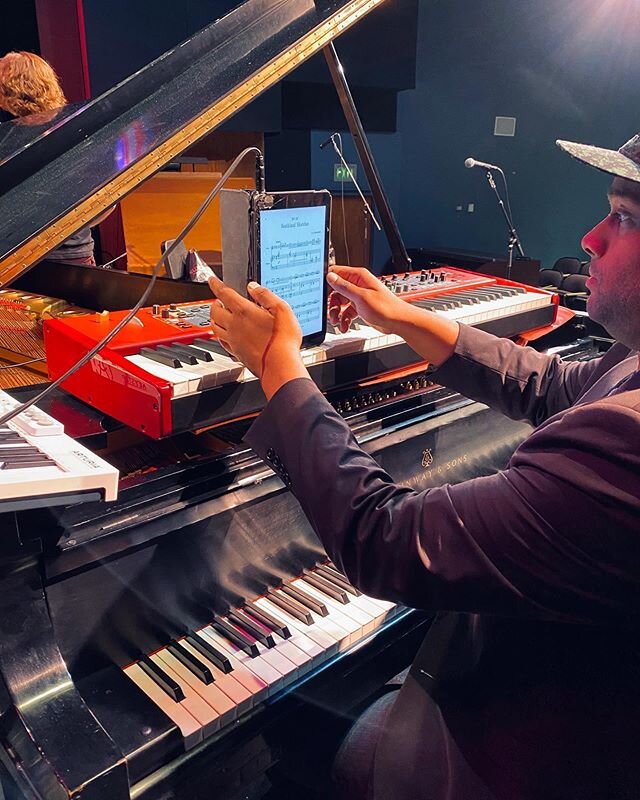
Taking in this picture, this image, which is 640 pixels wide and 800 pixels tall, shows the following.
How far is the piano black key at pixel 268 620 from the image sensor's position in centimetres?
124

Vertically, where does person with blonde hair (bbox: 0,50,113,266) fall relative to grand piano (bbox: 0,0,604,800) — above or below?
above

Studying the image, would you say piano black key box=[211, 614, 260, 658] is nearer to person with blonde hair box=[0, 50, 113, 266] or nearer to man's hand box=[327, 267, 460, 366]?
man's hand box=[327, 267, 460, 366]

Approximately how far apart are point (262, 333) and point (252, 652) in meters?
0.57

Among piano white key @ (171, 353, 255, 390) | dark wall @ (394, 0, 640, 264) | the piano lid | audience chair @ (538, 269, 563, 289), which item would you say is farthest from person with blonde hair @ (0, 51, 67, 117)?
dark wall @ (394, 0, 640, 264)

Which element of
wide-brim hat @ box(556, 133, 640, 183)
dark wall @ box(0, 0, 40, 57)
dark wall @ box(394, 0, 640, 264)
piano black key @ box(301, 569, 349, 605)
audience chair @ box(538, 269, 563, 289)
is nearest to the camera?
wide-brim hat @ box(556, 133, 640, 183)

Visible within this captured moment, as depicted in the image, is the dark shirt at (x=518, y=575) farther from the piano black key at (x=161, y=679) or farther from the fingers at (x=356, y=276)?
the fingers at (x=356, y=276)

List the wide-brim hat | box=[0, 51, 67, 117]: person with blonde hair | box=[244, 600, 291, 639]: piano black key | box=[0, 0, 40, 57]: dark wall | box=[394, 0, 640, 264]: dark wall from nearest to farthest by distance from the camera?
the wide-brim hat, box=[244, 600, 291, 639]: piano black key, box=[0, 51, 67, 117]: person with blonde hair, box=[0, 0, 40, 57]: dark wall, box=[394, 0, 640, 264]: dark wall

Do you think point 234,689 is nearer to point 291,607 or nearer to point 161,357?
point 291,607

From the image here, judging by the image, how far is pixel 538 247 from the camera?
31.3 ft

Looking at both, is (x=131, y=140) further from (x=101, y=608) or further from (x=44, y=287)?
(x=44, y=287)

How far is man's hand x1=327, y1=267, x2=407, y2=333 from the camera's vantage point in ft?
4.98

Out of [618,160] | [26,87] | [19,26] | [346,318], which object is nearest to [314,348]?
[346,318]

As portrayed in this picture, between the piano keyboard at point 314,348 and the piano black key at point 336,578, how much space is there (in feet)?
1.50

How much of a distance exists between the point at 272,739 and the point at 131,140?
1087 mm
